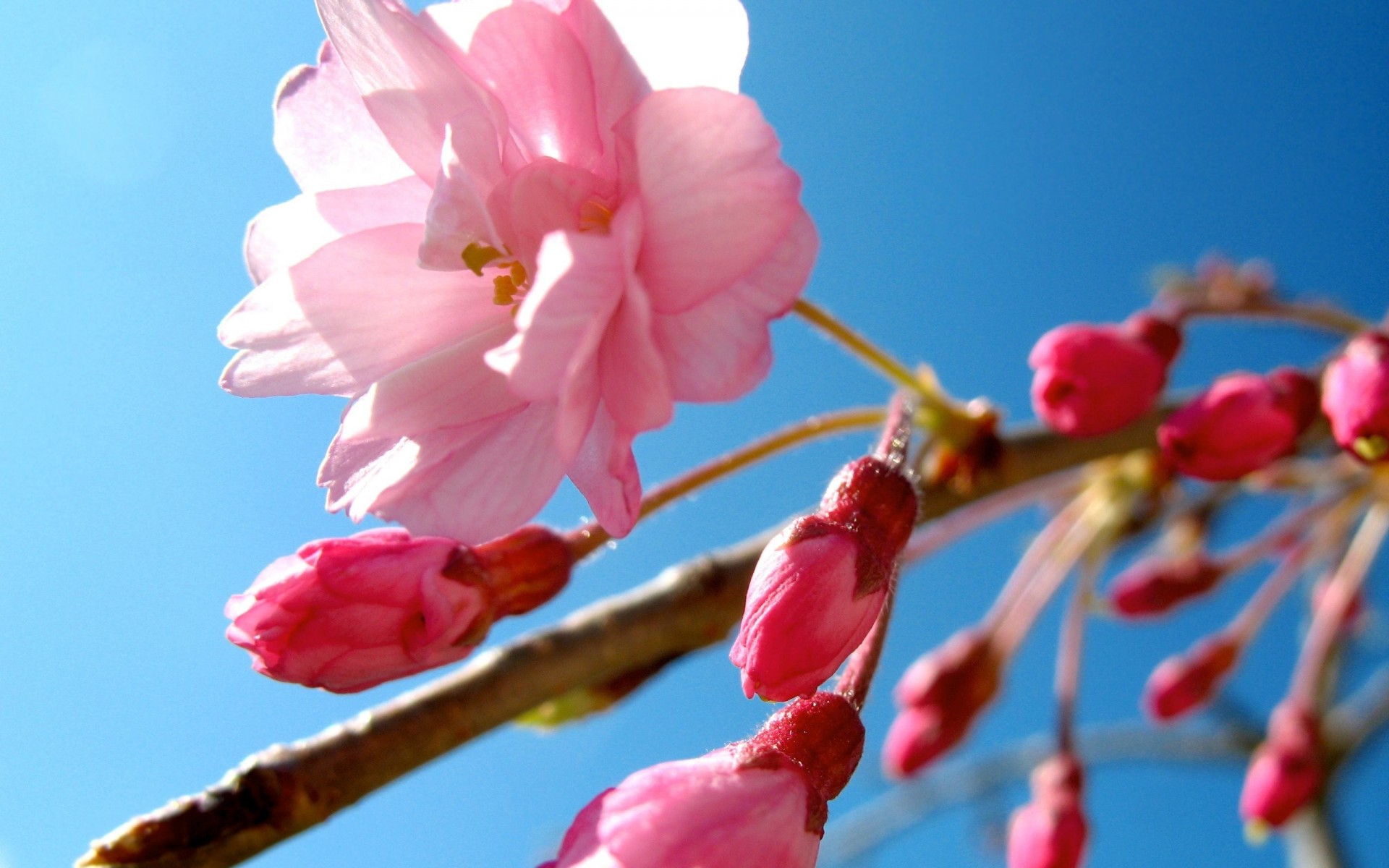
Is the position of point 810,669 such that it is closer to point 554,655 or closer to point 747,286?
point 747,286

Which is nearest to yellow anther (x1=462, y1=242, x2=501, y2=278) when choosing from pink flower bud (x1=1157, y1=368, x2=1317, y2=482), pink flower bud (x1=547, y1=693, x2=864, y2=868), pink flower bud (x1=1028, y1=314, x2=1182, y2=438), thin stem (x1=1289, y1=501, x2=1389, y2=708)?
pink flower bud (x1=547, y1=693, x2=864, y2=868)

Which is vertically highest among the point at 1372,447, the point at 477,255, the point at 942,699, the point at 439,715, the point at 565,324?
the point at 477,255

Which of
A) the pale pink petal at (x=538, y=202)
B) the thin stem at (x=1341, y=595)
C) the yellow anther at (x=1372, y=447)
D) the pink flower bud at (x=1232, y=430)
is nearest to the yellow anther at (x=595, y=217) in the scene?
the pale pink petal at (x=538, y=202)

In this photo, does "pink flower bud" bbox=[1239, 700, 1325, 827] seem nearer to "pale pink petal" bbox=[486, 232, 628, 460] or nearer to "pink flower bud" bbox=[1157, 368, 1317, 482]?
"pink flower bud" bbox=[1157, 368, 1317, 482]

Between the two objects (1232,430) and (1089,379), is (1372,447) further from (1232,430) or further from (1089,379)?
(1089,379)

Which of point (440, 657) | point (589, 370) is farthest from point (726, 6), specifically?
point (440, 657)

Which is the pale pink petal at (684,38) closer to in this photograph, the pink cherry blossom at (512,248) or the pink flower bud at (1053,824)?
the pink cherry blossom at (512,248)

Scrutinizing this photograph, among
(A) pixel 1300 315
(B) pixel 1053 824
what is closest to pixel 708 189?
(B) pixel 1053 824
